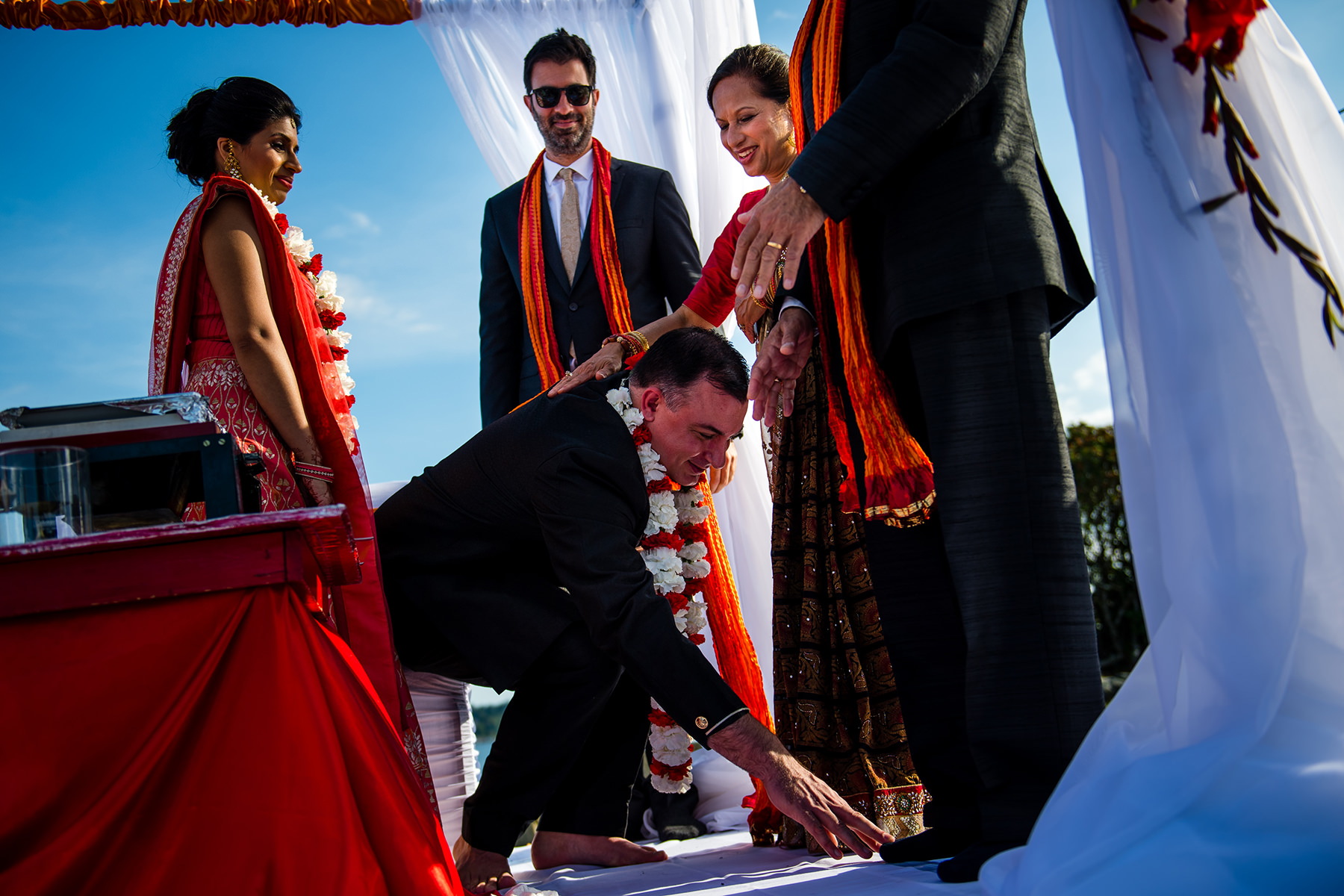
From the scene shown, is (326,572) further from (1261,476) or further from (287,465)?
(1261,476)

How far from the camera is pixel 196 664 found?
1.24 metres

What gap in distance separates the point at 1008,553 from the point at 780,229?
64 centimetres

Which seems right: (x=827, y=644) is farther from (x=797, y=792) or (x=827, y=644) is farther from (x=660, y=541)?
(x=797, y=792)

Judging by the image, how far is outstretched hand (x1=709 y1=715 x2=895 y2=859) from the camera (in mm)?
1470

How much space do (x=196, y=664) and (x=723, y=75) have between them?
185 centimetres

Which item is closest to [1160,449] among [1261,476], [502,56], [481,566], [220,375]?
[1261,476]

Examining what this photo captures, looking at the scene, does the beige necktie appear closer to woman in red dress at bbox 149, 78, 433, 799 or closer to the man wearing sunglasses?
the man wearing sunglasses

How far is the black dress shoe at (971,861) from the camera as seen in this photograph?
55.5 inches

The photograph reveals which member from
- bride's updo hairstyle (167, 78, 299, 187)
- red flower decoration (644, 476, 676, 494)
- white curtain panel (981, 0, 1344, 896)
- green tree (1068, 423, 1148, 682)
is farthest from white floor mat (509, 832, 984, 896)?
green tree (1068, 423, 1148, 682)

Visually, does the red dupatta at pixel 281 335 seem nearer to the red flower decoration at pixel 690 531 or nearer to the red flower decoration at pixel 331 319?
the red flower decoration at pixel 331 319

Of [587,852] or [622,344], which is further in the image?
[622,344]

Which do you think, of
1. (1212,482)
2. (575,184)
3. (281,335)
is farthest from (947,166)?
(575,184)

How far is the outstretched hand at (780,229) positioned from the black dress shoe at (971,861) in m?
0.91

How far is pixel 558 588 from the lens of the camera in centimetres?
223
